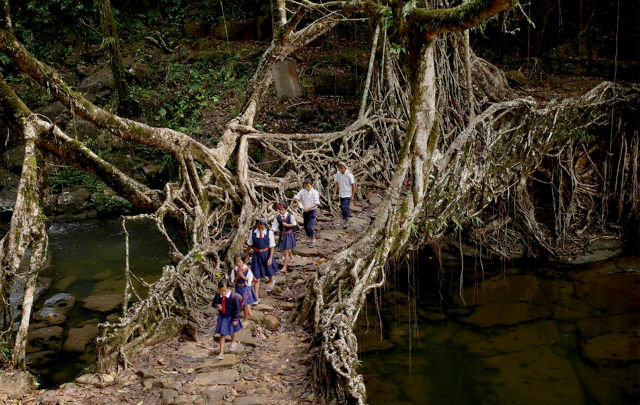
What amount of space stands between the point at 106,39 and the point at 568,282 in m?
13.2

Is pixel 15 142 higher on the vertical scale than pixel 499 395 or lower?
higher

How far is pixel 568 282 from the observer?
34.2 ft


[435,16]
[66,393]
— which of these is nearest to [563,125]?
[435,16]

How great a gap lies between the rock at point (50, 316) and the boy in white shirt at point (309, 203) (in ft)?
15.2

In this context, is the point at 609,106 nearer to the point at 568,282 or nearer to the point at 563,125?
the point at 563,125

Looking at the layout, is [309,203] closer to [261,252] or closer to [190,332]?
[261,252]

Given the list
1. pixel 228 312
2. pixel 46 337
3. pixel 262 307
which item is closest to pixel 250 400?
pixel 228 312

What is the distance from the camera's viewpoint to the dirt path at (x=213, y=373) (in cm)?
553

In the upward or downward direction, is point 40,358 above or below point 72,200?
below

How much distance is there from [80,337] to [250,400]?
4.83 metres

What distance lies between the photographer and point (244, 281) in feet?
21.9

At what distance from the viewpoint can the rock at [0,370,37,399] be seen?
5.60 meters

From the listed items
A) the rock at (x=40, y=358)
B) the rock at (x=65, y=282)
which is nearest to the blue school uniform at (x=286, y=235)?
the rock at (x=40, y=358)

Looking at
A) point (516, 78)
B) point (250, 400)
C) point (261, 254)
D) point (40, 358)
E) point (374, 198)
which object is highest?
point (516, 78)
